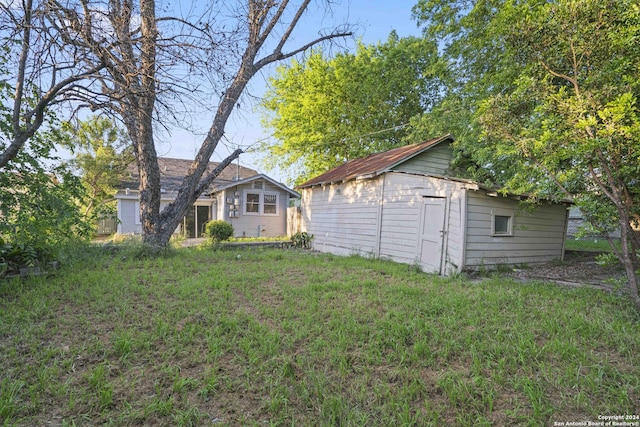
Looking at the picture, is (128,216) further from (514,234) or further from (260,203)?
(514,234)

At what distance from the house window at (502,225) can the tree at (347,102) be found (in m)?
11.5

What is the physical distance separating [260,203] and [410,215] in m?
9.57

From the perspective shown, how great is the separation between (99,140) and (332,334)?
1532 centimetres

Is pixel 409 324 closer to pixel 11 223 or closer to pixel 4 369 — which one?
pixel 4 369

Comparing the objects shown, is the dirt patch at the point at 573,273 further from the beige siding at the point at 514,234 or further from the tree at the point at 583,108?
the tree at the point at 583,108

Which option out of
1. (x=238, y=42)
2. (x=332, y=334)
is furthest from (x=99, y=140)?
(x=332, y=334)

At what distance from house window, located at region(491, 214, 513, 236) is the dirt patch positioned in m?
0.94

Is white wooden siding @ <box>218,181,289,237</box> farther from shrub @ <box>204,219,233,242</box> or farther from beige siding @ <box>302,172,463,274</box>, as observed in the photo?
beige siding @ <box>302,172,463,274</box>

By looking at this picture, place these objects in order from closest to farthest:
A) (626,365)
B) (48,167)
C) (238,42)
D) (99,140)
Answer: (626,365)
(238,42)
(48,167)
(99,140)

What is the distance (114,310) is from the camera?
12.9ft

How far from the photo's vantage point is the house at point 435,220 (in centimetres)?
695

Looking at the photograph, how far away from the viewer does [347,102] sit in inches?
772

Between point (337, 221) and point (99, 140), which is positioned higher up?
point (99, 140)

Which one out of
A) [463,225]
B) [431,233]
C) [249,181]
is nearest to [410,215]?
[431,233]
